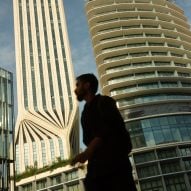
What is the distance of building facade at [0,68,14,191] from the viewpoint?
29.2 meters

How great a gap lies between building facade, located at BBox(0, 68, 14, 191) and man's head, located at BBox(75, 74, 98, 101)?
26.7 meters

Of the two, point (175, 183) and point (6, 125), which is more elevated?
point (6, 125)

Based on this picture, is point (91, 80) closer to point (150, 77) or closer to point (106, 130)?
point (106, 130)

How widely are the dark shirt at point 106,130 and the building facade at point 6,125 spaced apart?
2682cm

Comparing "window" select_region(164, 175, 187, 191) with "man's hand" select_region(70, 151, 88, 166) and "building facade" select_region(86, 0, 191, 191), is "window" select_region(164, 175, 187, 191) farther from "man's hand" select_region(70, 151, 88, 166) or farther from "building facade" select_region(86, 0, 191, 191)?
"man's hand" select_region(70, 151, 88, 166)

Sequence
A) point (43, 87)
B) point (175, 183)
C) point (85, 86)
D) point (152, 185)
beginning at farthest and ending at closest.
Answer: point (43, 87)
point (152, 185)
point (175, 183)
point (85, 86)

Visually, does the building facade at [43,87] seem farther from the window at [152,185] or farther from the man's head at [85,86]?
the man's head at [85,86]

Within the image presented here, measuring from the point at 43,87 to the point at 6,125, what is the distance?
53.3m

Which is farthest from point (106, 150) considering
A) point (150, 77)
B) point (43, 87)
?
point (43, 87)

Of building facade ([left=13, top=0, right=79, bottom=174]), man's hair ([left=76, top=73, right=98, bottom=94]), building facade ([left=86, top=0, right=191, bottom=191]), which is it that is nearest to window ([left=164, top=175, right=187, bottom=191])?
building facade ([left=86, top=0, right=191, bottom=191])

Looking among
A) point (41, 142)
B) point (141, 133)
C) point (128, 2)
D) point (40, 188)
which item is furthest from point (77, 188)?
point (128, 2)

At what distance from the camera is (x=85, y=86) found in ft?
12.5

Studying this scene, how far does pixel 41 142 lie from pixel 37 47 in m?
26.8

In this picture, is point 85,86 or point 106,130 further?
point 85,86
